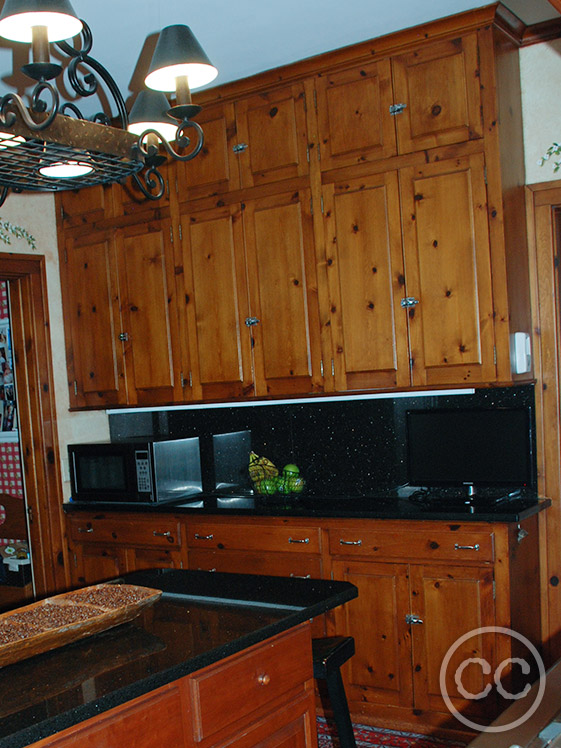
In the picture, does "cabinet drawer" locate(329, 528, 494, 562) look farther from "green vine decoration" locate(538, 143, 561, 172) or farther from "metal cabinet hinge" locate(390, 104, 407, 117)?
"metal cabinet hinge" locate(390, 104, 407, 117)

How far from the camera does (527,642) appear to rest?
3.23 m

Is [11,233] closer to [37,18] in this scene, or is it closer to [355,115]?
[355,115]

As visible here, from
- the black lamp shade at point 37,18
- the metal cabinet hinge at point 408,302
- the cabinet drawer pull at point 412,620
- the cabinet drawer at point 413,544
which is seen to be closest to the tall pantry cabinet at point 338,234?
the metal cabinet hinge at point 408,302

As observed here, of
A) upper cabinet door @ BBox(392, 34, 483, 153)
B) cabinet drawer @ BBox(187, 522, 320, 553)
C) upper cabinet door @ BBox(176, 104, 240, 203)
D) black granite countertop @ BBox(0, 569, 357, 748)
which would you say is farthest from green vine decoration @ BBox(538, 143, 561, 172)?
black granite countertop @ BBox(0, 569, 357, 748)

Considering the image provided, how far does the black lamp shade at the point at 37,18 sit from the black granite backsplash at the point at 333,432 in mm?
2429

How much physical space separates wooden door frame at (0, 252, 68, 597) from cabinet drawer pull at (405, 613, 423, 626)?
6.57 ft

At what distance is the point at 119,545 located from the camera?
4090 millimetres

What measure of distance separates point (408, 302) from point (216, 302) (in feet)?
3.33

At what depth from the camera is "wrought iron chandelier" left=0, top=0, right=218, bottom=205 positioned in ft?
5.23

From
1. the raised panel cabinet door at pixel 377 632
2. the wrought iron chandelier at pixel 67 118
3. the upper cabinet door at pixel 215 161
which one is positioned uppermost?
the upper cabinet door at pixel 215 161

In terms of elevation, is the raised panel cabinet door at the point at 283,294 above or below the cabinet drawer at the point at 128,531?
above

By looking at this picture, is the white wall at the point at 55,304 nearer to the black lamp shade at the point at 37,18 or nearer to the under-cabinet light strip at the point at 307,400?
the under-cabinet light strip at the point at 307,400

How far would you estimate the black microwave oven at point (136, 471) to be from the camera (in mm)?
4020

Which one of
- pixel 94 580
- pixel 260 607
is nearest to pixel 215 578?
pixel 260 607
